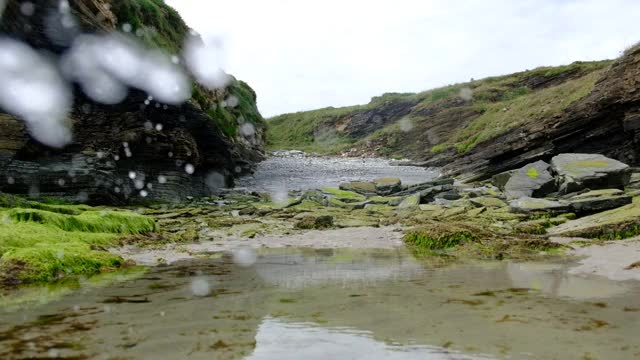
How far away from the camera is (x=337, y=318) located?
4.53 m

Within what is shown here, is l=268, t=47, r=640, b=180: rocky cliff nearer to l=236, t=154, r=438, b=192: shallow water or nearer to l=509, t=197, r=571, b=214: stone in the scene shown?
l=236, t=154, r=438, b=192: shallow water

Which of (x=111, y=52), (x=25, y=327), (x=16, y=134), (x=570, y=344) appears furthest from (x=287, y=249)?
(x=111, y=52)

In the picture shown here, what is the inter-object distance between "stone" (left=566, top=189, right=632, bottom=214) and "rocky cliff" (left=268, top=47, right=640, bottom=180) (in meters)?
11.6

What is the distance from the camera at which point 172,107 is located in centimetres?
2252

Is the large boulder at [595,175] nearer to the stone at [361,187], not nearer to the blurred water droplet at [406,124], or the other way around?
the stone at [361,187]

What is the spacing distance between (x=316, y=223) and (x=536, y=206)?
657 cm

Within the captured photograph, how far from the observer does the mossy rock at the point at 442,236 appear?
10.3 meters

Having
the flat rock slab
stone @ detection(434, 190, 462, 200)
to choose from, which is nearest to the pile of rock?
the flat rock slab

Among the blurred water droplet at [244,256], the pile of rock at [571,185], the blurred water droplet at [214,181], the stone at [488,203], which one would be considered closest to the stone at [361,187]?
the pile of rock at [571,185]

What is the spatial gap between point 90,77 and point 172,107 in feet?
14.0

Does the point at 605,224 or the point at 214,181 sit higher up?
the point at 214,181

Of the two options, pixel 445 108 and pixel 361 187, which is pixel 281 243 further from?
pixel 445 108

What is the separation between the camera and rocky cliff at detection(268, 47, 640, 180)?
78.3 feet

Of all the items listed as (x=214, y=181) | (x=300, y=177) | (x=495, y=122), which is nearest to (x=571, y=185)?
(x=214, y=181)
